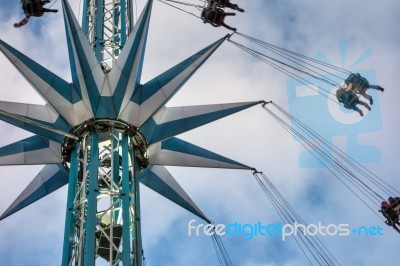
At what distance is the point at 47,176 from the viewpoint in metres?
25.3

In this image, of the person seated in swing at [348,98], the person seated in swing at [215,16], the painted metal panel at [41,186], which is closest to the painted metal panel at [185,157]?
the painted metal panel at [41,186]

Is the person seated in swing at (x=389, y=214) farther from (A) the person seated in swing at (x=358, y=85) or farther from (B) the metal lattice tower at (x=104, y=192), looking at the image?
(B) the metal lattice tower at (x=104, y=192)

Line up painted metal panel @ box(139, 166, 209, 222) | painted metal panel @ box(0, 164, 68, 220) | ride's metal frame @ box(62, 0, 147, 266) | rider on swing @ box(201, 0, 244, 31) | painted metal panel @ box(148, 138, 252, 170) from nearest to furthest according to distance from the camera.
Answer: ride's metal frame @ box(62, 0, 147, 266) < painted metal panel @ box(148, 138, 252, 170) < painted metal panel @ box(0, 164, 68, 220) < painted metal panel @ box(139, 166, 209, 222) < rider on swing @ box(201, 0, 244, 31)

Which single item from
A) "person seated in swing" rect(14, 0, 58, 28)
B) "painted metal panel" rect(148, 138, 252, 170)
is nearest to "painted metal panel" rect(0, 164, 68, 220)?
"painted metal panel" rect(148, 138, 252, 170)

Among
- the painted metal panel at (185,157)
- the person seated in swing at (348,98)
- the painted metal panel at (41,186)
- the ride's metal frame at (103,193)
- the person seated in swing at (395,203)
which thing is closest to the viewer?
the ride's metal frame at (103,193)

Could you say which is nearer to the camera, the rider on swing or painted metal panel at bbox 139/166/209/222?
painted metal panel at bbox 139/166/209/222

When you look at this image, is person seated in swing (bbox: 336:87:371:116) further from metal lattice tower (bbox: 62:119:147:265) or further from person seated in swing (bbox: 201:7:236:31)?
metal lattice tower (bbox: 62:119:147:265)

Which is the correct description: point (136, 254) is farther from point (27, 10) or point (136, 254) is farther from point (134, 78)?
point (27, 10)

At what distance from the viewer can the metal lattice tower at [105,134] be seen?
2197 cm

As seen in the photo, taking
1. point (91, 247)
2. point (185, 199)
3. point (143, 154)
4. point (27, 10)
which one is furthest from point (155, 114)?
point (27, 10)

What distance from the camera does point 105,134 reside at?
23516mm

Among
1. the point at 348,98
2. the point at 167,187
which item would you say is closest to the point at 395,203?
the point at 348,98

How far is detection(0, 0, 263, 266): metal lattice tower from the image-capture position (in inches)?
865

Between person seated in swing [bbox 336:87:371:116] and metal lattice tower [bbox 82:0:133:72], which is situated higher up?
metal lattice tower [bbox 82:0:133:72]
